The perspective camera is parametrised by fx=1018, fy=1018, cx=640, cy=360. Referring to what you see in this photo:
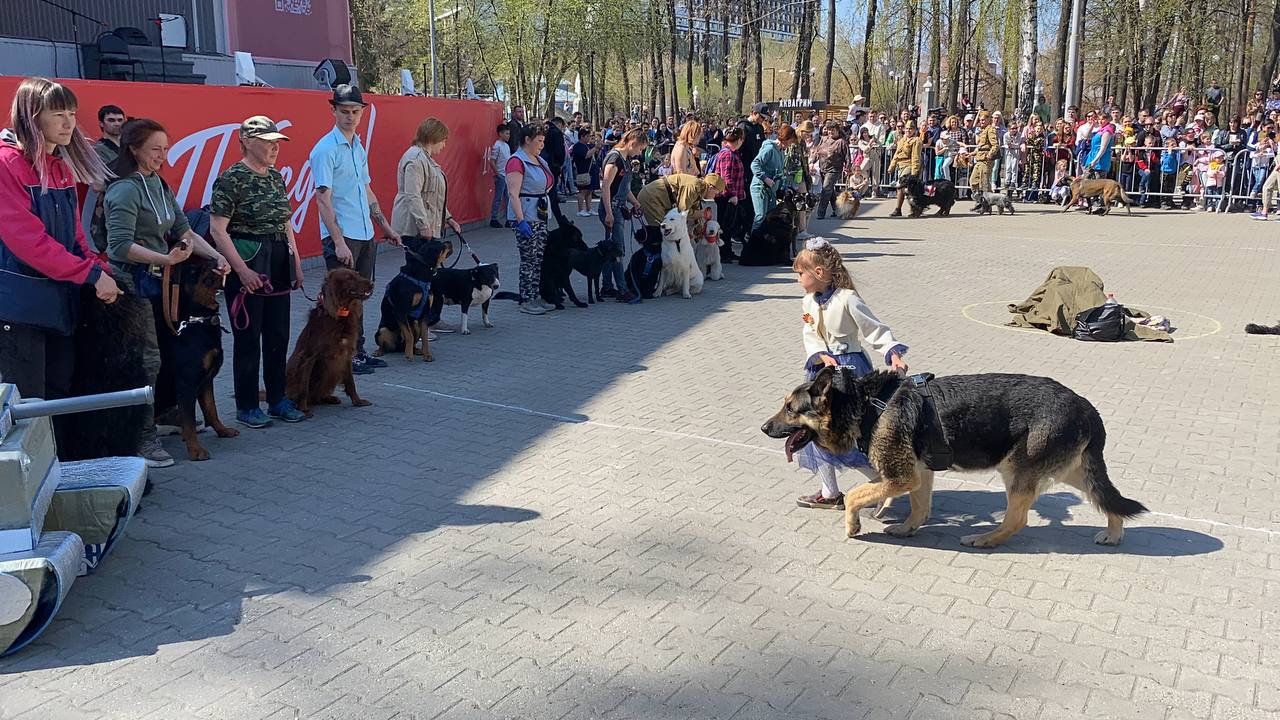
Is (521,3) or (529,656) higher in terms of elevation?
(521,3)

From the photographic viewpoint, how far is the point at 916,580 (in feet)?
14.8

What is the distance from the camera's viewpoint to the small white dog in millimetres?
11625

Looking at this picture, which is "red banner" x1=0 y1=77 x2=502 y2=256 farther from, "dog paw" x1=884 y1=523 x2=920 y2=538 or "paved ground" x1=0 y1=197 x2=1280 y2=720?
"dog paw" x1=884 y1=523 x2=920 y2=538

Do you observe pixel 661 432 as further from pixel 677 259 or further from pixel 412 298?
pixel 677 259

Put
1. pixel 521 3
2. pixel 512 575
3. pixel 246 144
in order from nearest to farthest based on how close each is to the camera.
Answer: pixel 512 575 → pixel 246 144 → pixel 521 3

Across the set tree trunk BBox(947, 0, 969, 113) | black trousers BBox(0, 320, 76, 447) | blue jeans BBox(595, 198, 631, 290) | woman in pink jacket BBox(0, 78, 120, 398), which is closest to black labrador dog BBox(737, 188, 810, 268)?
blue jeans BBox(595, 198, 631, 290)

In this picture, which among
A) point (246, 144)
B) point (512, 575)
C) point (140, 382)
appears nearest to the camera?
point (512, 575)

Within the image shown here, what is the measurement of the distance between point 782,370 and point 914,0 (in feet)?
109

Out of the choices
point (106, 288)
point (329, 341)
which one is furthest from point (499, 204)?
point (106, 288)

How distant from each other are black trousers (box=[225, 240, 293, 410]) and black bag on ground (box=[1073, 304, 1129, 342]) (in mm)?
7029

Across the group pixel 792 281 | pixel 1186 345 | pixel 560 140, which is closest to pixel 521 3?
pixel 560 140

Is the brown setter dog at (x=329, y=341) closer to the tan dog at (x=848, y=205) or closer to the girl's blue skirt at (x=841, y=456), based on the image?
the girl's blue skirt at (x=841, y=456)

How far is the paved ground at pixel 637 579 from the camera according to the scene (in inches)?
141

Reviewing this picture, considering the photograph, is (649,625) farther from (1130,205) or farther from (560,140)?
(1130,205)
